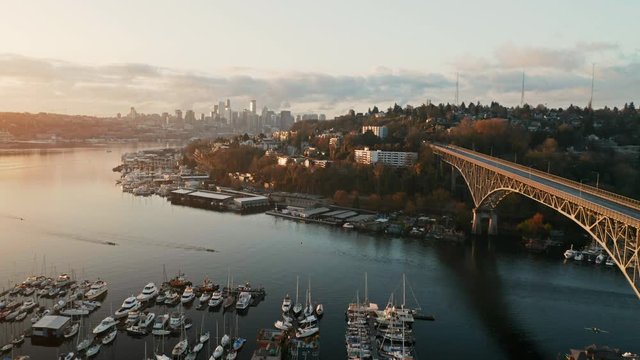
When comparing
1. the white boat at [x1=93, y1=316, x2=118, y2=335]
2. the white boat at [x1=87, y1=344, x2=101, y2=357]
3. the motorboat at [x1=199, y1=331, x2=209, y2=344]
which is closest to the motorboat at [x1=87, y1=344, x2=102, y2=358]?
the white boat at [x1=87, y1=344, x2=101, y2=357]

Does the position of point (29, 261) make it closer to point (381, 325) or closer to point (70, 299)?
point (70, 299)

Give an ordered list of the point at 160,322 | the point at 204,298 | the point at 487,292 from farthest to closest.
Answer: the point at 487,292 → the point at 204,298 → the point at 160,322

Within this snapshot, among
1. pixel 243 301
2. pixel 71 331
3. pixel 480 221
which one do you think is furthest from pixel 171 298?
pixel 480 221

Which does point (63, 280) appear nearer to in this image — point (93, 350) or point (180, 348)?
point (93, 350)

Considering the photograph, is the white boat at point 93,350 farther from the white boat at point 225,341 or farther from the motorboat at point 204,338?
the white boat at point 225,341

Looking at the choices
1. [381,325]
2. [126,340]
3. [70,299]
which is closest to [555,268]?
[381,325]
